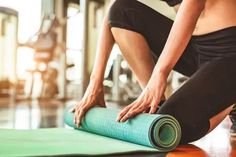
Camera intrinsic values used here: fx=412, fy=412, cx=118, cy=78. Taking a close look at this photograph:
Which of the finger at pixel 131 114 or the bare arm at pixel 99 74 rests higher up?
the bare arm at pixel 99 74

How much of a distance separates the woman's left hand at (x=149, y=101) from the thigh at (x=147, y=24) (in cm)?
34

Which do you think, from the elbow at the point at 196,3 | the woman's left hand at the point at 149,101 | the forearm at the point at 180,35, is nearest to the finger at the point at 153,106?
the woman's left hand at the point at 149,101

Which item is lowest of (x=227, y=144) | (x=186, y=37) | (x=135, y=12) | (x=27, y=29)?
(x=227, y=144)

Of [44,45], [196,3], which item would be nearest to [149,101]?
[196,3]

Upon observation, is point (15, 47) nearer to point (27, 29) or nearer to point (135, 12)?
point (27, 29)

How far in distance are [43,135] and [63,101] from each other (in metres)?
3.28

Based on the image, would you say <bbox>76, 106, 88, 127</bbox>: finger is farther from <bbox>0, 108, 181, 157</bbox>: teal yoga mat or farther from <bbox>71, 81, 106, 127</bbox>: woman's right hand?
<bbox>0, 108, 181, 157</bbox>: teal yoga mat

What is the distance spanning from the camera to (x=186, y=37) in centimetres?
138

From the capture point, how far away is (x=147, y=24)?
1662 millimetres

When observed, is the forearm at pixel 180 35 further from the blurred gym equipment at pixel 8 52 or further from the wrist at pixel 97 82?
the blurred gym equipment at pixel 8 52

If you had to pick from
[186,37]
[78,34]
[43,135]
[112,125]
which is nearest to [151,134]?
[112,125]

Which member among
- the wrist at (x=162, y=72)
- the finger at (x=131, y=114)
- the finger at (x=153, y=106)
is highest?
the wrist at (x=162, y=72)

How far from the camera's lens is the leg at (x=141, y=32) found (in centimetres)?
166

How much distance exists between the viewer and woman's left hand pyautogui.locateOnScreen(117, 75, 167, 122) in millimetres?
1317
